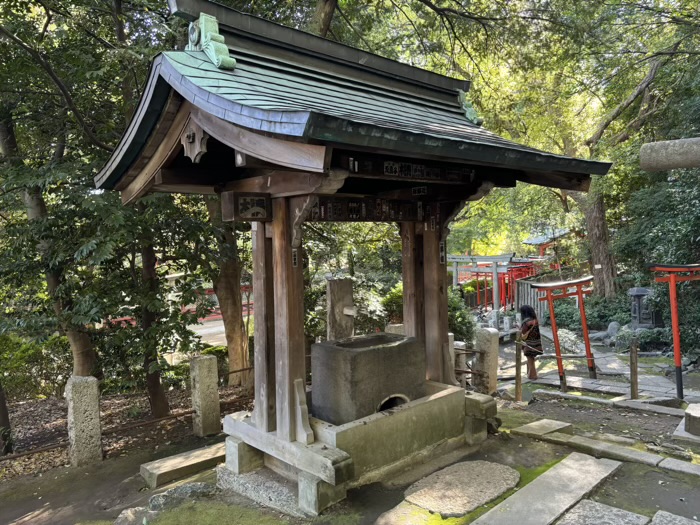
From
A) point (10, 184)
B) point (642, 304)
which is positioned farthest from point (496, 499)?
point (642, 304)

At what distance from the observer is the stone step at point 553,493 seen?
3.54m

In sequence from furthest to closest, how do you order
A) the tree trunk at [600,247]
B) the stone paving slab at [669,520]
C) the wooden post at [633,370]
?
the tree trunk at [600,247]
the wooden post at [633,370]
the stone paving slab at [669,520]

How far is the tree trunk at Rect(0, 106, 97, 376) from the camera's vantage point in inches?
282

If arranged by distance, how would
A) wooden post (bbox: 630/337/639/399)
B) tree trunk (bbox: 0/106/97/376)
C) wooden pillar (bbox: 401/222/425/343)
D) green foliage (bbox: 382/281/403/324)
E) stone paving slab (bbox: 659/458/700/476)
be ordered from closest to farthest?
stone paving slab (bbox: 659/458/700/476)
wooden pillar (bbox: 401/222/425/343)
tree trunk (bbox: 0/106/97/376)
wooden post (bbox: 630/337/639/399)
green foliage (bbox: 382/281/403/324)

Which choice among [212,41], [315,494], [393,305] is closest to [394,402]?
[315,494]

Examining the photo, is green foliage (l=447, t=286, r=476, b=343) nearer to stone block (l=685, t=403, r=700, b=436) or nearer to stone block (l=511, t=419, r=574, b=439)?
stone block (l=511, t=419, r=574, b=439)

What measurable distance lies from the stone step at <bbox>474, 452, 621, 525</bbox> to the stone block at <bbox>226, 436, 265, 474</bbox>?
7.23 feet

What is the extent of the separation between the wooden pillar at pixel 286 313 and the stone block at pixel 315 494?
0.44m

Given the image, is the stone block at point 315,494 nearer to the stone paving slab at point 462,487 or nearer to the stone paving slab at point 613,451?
the stone paving slab at point 462,487

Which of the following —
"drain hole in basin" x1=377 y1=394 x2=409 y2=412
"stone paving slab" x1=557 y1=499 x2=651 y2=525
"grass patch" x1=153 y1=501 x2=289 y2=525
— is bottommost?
"grass patch" x1=153 y1=501 x2=289 y2=525

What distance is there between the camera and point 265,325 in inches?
177

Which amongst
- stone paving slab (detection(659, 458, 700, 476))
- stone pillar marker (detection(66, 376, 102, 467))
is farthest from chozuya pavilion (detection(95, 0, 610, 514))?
stone pillar marker (detection(66, 376, 102, 467))

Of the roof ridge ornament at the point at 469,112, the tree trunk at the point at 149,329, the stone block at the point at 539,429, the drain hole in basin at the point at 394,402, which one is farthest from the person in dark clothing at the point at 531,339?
the tree trunk at the point at 149,329

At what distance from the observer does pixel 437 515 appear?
12.3 ft
